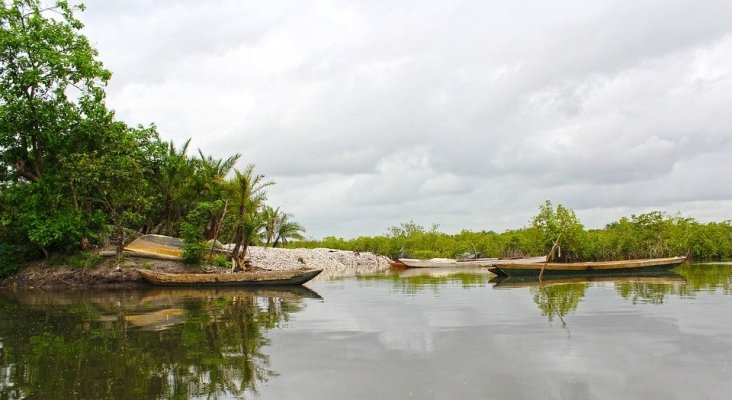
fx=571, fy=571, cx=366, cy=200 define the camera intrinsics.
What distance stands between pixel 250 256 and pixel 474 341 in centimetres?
2760

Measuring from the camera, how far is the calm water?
306 inches

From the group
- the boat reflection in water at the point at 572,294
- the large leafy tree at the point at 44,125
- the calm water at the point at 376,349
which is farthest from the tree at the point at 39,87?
the boat reflection in water at the point at 572,294

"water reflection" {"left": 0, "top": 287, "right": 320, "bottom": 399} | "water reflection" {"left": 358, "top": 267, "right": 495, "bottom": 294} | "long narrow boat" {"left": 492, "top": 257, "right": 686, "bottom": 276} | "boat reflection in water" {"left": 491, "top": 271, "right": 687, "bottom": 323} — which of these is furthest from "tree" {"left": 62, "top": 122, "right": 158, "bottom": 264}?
"long narrow boat" {"left": 492, "top": 257, "right": 686, "bottom": 276}

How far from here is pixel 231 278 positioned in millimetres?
25719

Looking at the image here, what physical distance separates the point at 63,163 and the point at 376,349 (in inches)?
845

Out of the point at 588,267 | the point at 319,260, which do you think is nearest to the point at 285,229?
the point at 319,260

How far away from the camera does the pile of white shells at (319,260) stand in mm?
37347

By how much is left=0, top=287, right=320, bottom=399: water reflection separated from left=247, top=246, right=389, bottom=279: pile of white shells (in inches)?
662

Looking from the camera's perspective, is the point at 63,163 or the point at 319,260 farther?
the point at 319,260

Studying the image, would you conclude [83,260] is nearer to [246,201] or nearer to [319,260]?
[246,201]

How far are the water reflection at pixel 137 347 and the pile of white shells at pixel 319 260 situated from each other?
16.8 metres

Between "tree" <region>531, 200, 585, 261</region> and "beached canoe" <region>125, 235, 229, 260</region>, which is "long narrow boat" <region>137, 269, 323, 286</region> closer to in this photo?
"beached canoe" <region>125, 235, 229, 260</region>

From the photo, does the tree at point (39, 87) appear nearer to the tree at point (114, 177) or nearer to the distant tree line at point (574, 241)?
the tree at point (114, 177)

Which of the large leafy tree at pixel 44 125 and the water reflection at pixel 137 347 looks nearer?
the water reflection at pixel 137 347
